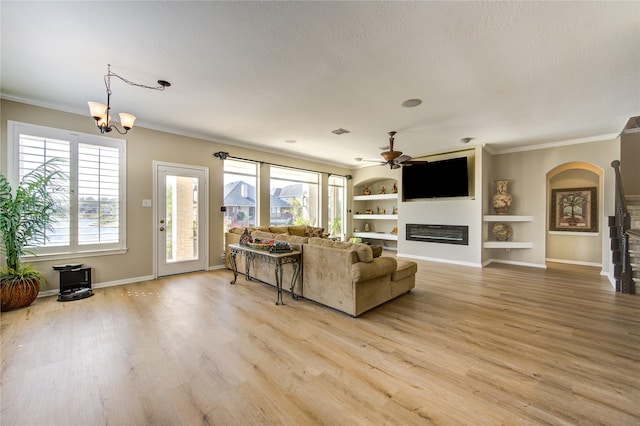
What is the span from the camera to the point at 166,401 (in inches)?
68.6

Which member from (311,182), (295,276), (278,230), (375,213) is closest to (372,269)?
(295,276)

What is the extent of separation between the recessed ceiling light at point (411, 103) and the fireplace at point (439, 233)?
12.1 feet

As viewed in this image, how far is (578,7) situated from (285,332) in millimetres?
3679

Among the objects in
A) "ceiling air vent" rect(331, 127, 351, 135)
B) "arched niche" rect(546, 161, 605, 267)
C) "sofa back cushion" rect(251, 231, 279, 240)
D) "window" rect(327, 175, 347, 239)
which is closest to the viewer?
"sofa back cushion" rect(251, 231, 279, 240)

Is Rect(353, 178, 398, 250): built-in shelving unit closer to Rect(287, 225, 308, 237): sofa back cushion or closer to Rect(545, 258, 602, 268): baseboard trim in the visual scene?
Rect(287, 225, 308, 237): sofa back cushion

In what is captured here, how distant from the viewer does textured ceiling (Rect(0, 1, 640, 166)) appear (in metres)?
2.03

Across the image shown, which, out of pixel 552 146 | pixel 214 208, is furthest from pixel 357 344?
pixel 552 146

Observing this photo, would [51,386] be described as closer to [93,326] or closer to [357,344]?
[93,326]

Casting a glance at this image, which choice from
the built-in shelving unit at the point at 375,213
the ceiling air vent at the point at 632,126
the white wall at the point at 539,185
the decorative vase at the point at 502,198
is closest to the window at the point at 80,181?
the built-in shelving unit at the point at 375,213

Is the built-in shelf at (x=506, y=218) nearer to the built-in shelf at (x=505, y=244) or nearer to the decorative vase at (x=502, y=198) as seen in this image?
the decorative vase at (x=502, y=198)

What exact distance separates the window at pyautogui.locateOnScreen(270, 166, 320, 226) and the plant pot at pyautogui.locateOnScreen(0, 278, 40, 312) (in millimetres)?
4304

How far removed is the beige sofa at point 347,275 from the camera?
10.3 ft

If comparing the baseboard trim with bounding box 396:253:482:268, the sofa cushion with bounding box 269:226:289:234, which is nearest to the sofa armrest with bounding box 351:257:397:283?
the sofa cushion with bounding box 269:226:289:234

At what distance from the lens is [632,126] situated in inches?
182
